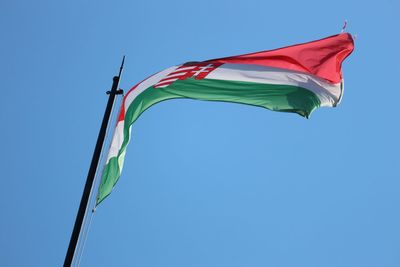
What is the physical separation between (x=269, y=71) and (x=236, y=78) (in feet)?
2.34

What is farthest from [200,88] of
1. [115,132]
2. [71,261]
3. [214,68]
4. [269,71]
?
[71,261]

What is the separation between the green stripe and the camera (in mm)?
9078

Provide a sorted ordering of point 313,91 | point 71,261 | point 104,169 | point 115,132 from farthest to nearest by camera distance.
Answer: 1. point 313,91
2. point 115,132
3. point 104,169
4. point 71,261

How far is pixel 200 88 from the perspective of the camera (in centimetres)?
940

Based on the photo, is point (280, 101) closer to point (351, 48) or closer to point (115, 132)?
point (351, 48)

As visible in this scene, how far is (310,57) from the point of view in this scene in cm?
948

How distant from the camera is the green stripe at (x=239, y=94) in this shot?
9078mm

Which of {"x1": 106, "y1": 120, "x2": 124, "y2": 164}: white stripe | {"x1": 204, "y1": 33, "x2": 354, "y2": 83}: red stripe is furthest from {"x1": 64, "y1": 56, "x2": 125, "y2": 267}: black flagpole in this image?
{"x1": 204, "y1": 33, "x2": 354, "y2": 83}: red stripe

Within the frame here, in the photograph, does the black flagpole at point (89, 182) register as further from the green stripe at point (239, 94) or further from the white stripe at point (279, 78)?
the white stripe at point (279, 78)

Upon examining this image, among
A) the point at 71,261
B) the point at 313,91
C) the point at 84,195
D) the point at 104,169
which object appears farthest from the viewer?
the point at 313,91

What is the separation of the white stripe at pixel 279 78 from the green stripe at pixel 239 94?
0.29 feet

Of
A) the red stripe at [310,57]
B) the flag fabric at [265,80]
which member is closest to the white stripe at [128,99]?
the flag fabric at [265,80]

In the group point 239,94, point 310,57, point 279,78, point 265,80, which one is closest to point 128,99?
point 239,94

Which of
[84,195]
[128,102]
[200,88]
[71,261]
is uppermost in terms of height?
[200,88]
